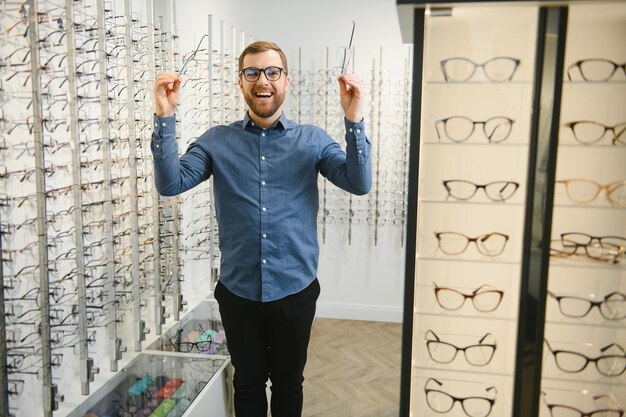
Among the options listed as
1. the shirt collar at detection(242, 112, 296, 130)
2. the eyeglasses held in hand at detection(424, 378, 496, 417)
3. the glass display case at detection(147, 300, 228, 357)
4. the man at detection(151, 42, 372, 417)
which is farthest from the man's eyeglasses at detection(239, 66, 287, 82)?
the glass display case at detection(147, 300, 228, 357)

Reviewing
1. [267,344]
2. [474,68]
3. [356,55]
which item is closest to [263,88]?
[474,68]

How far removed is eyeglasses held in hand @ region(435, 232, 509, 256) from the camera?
5.48 ft

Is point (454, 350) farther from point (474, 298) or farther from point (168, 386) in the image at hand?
point (168, 386)

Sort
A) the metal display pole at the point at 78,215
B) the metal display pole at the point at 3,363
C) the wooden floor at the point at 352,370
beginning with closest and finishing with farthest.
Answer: the metal display pole at the point at 3,363
the metal display pole at the point at 78,215
the wooden floor at the point at 352,370

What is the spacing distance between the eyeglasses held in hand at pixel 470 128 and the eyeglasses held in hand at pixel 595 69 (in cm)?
22

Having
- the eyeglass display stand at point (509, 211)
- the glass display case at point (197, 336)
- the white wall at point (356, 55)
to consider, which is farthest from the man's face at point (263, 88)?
the white wall at point (356, 55)

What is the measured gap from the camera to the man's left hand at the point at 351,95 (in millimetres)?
1703

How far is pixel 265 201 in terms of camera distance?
200 cm

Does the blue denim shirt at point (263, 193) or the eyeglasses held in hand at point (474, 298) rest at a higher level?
the blue denim shirt at point (263, 193)

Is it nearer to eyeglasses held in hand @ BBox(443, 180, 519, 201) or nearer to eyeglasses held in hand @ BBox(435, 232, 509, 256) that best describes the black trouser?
eyeglasses held in hand @ BBox(435, 232, 509, 256)

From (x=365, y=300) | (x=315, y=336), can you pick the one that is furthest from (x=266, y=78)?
(x=365, y=300)

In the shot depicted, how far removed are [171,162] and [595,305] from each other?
1.43m

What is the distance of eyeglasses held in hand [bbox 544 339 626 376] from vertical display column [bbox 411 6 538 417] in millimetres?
149

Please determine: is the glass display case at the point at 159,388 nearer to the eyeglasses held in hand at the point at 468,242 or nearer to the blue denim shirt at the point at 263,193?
the blue denim shirt at the point at 263,193
